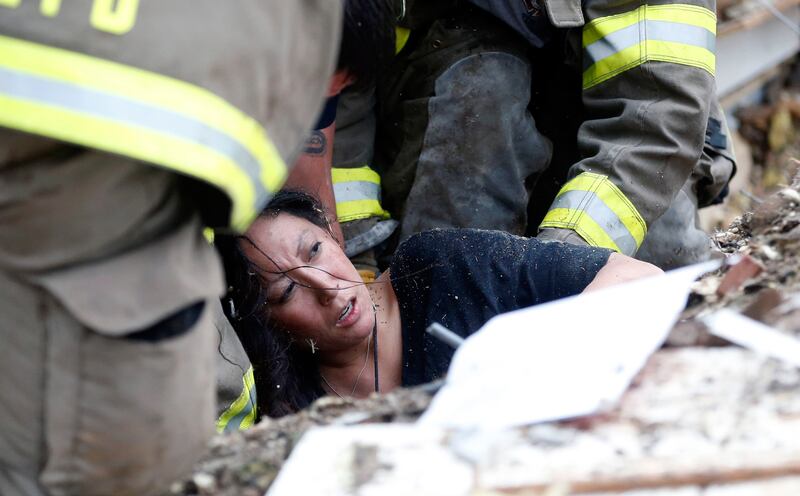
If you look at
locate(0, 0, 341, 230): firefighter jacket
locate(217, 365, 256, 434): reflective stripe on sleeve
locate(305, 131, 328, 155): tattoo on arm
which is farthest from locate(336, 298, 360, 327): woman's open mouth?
locate(0, 0, 341, 230): firefighter jacket

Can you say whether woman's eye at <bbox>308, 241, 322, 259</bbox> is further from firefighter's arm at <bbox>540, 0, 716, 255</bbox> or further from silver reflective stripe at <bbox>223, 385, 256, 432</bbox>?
firefighter's arm at <bbox>540, 0, 716, 255</bbox>

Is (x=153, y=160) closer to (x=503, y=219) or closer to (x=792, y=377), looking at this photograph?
(x=792, y=377)

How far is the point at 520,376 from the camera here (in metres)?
1.37

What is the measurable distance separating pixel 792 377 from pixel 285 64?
823 millimetres

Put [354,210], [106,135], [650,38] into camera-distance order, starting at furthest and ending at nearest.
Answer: [354,210], [650,38], [106,135]

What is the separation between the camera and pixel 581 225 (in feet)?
8.39

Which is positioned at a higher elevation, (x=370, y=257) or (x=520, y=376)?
(x=520, y=376)

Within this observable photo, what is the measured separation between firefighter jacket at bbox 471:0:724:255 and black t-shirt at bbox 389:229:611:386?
257 mm

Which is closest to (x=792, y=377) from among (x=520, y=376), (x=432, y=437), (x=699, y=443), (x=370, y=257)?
(x=699, y=443)

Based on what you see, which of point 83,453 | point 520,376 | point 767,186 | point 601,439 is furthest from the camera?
point 767,186

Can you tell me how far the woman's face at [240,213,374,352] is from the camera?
7.95 feet

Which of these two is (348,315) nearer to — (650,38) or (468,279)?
(468,279)

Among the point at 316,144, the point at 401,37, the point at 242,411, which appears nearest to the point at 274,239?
the point at 316,144

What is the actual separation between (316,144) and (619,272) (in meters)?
0.94
